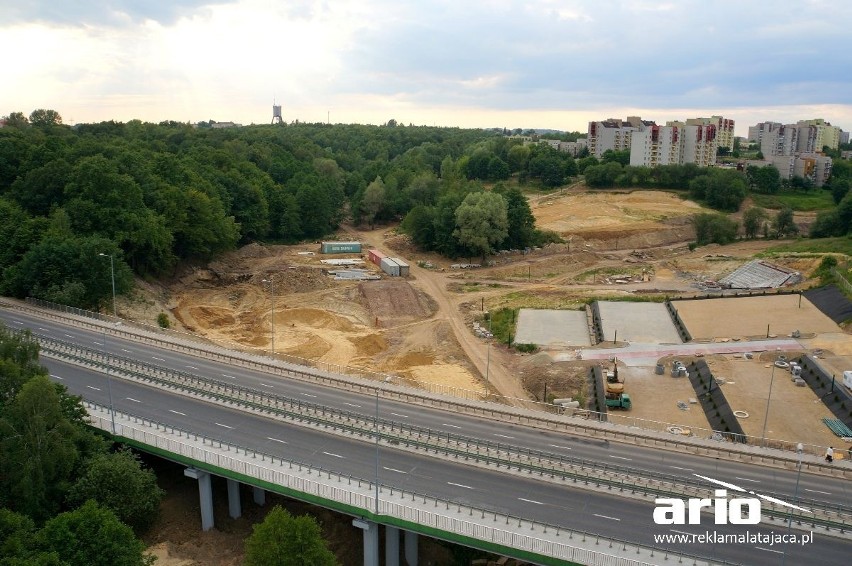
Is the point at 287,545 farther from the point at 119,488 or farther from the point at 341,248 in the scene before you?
the point at 341,248

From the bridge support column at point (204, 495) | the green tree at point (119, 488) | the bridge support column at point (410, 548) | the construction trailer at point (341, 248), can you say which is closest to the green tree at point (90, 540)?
the green tree at point (119, 488)

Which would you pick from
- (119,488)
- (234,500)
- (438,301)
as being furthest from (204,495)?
(438,301)

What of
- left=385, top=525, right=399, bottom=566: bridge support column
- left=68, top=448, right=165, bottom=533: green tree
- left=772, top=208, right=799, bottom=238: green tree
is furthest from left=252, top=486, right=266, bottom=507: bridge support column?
left=772, top=208, right=799, bottom=238: green tree

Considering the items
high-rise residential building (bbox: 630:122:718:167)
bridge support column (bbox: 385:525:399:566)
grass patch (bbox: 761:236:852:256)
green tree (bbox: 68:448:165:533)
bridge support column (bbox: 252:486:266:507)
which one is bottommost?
bridge support column (bbox: 252:486:266:507)

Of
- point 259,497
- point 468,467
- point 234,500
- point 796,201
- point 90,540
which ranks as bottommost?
point 259,497

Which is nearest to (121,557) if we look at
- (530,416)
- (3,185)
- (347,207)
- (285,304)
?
(530,416)

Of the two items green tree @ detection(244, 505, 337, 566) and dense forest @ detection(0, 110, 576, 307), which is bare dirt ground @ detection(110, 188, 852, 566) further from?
green tree @ detection(244, 505, 337, 566)
